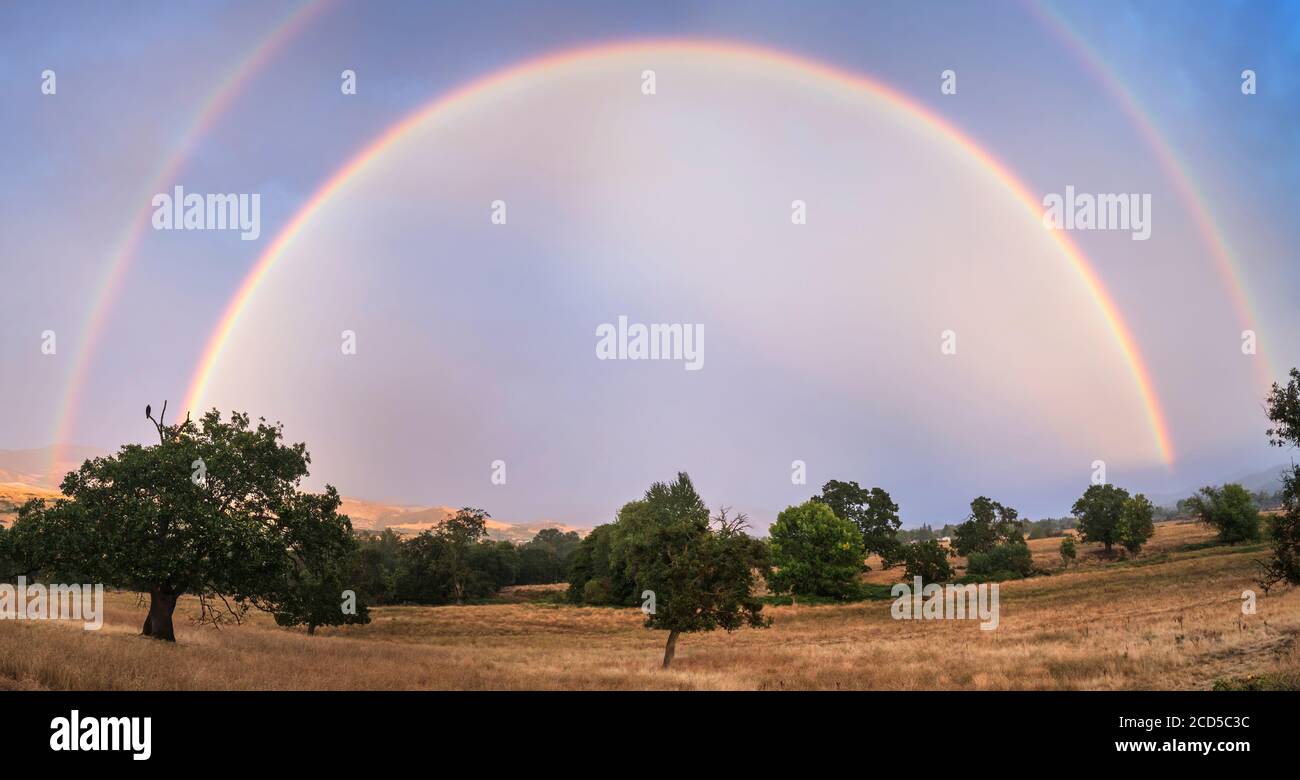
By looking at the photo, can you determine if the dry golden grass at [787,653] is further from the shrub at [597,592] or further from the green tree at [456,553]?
the green tree at [456,553]

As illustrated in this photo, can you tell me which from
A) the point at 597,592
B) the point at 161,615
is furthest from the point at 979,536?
the point at 161,615

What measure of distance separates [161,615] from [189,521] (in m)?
5.07

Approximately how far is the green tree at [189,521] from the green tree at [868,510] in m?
96.1

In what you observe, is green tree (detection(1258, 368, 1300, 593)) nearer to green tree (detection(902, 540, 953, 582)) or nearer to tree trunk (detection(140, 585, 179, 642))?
tree trunk (detection(140, 585, 179, 642))

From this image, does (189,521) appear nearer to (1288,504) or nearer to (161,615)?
(161,615)

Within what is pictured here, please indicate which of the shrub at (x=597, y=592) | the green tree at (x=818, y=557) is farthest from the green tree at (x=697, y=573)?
A: the shrub at (x=597, y=592)

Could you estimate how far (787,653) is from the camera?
3875cm

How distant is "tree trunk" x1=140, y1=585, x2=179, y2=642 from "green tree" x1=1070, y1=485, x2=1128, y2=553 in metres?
114

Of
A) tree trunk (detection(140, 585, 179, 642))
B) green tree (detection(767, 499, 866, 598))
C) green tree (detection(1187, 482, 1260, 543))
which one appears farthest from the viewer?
green tree (detection(767, 499, 866, 598))

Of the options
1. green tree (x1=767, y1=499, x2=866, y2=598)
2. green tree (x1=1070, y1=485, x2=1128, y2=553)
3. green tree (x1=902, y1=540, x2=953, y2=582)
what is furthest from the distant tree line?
green tree (x1=1070, y1=485, x2=1128, y2=553)

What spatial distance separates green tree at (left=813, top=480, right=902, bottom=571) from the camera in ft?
369
